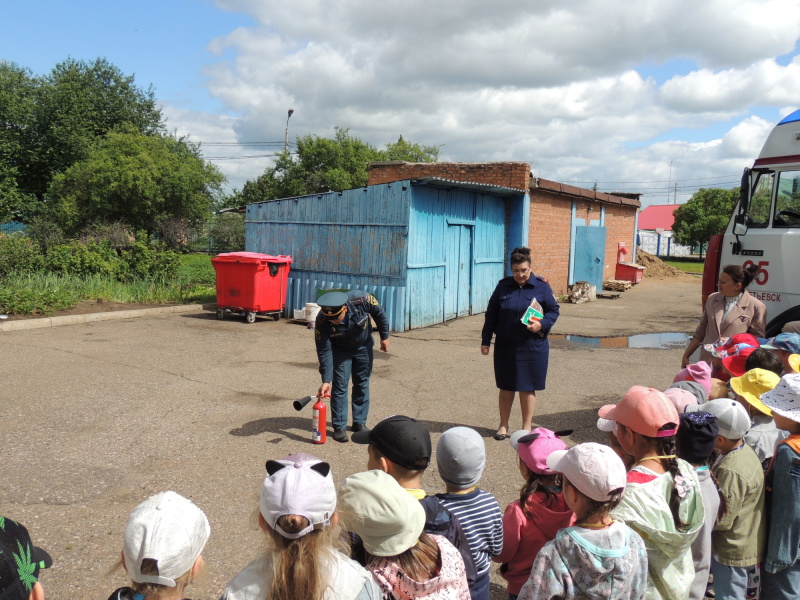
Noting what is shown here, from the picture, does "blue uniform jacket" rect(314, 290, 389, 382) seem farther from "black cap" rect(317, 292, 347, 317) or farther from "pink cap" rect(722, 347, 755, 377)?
"pink cap" rect(722, 347, 755, 377)

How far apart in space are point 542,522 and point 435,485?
2457mm

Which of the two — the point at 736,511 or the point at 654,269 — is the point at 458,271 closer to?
the point at 736,511

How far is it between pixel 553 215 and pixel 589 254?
2.89 m

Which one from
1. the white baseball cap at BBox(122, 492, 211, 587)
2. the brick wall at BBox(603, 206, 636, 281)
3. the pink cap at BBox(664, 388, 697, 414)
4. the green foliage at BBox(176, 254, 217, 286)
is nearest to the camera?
the white baseball cap at BBox(122, 492, 211, 587)

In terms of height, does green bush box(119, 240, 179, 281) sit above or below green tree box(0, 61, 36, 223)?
below

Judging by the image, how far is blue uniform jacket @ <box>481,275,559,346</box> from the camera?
6102 millimetres

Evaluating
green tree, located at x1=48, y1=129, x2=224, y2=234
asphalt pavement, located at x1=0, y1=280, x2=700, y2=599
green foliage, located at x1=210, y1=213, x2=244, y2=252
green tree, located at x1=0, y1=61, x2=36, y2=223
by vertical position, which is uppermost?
green tree, located at x1=0, y1=61, x2=36, y2=223

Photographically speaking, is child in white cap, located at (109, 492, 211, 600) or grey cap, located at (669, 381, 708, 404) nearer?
child in white cap, located at (109, 492, 211, 600)

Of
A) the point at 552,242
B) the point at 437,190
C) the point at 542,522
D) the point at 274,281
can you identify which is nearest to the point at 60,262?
the point at 274,281

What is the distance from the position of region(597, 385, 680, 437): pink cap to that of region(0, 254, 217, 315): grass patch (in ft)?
41.2

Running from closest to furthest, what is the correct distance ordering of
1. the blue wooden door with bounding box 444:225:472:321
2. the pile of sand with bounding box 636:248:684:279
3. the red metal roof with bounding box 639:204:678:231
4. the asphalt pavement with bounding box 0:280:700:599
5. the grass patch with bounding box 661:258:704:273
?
the asphalt pavement with bounding box 0:280:700:599 → the blue wooden door with bounding box 444:225:472:321 → the pile of sand with bounding box 636:248:684:279 → the grass patch with bounding box 661:258:704:273 → the red metal roof with bounding box 639:204:678:231

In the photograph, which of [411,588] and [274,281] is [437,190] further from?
[411,588]

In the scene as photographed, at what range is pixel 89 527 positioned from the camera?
4289mm

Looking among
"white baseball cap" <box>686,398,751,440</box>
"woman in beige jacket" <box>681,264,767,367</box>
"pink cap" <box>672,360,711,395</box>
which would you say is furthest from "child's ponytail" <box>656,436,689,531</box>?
"woman in beige jacket" <box>681,264,767,367</box>
